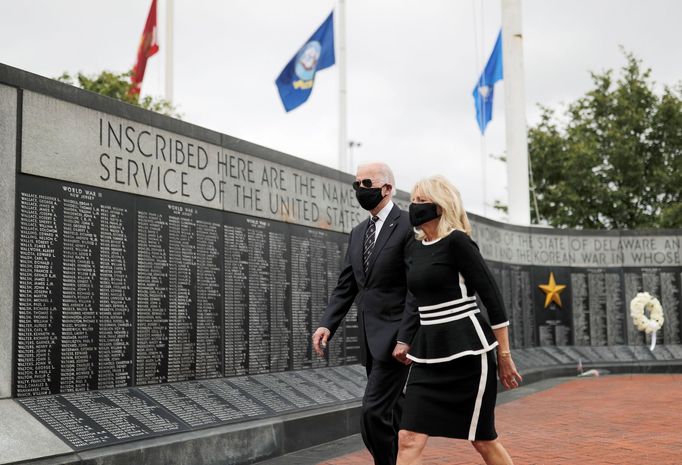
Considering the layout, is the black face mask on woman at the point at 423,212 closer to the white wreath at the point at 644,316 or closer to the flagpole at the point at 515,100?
the white wreath at the point at 644,316

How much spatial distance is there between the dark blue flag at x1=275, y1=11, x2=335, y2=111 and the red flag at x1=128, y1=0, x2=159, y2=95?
7347 mm

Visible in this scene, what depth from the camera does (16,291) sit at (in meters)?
5.77

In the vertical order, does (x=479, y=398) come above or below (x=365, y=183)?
below

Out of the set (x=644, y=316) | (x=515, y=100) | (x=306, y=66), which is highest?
(x=306, y=66)

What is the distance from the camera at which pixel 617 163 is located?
30.3m

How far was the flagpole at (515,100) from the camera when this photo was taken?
19.3 metres

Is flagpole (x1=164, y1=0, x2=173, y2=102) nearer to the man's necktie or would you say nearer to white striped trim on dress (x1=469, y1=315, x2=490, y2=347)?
the man's necktie

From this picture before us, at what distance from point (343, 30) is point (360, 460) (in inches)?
505

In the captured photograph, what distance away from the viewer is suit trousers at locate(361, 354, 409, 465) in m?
4.87

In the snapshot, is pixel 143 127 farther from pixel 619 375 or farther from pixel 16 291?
pixel 619 375

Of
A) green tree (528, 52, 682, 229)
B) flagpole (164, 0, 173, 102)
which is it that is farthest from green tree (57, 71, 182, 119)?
green tree (528, 52, 682, 229)

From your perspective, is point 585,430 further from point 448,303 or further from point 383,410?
point 448,303

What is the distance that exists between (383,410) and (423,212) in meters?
1.24

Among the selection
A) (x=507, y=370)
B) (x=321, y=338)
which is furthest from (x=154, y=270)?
(x=507, y=370)
